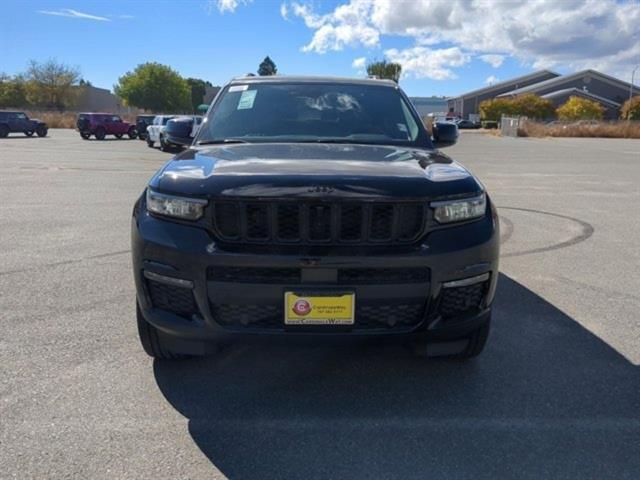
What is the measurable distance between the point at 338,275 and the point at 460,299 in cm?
68

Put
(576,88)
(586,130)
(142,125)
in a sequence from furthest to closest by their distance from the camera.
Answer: (576,88)
(586,130)
(142,125)

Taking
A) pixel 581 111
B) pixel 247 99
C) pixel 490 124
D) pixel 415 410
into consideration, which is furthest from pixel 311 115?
pixel 490 124

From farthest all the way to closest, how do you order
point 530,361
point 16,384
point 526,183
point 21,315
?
point 526,183, point 21,315, point 530,361, point 16,384

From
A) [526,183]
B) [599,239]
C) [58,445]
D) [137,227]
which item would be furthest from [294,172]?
[526,183]

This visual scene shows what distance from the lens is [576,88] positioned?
8106 cm

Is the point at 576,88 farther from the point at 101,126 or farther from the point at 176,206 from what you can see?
the point at 176,206

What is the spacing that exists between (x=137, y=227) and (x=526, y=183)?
12.3 meters

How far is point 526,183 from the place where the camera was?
13812mm

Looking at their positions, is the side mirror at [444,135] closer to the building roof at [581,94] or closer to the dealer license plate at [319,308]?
the dealer license plate at [319,308]

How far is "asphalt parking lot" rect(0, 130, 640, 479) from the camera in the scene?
2643 millimetres

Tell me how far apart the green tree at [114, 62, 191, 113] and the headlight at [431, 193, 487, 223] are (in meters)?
88.0

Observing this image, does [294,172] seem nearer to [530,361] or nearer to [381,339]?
[381,339]

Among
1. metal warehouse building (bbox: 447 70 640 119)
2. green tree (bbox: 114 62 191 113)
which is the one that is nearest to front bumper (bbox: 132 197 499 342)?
metal warehouse building (bbox: 447 70 640 119)

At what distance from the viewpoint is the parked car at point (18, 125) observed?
3822 centimetres
